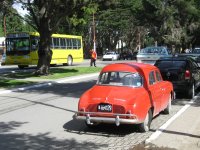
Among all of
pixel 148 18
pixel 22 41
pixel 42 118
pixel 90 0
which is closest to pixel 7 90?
pixel 42 118

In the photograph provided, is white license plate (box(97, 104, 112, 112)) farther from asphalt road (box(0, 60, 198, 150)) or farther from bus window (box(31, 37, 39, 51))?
bus window (box(31, 37, 39, 51))

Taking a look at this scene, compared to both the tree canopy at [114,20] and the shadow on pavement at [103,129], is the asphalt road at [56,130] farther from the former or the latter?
the tree canopy at [114,20]

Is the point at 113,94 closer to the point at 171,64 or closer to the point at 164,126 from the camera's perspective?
the point at 164,126

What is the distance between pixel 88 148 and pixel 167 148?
5.10 feet

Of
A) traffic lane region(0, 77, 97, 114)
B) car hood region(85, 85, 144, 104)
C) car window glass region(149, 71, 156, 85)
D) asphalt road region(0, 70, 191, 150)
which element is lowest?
traffic lane region(0, 77, 97, 114)

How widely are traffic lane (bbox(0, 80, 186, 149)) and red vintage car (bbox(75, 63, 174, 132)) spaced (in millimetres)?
A: 374

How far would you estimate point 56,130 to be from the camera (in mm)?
10711

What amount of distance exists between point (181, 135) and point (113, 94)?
1757 millimetres

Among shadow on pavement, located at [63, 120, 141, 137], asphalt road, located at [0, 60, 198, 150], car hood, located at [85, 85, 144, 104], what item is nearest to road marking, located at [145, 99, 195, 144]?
asphalt road, located at [0, 60, 198, 150]

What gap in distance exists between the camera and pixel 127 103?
9.76 m

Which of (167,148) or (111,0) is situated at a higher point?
(111,0)

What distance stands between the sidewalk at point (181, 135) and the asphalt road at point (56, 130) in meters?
0.36

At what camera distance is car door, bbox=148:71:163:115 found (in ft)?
36.0

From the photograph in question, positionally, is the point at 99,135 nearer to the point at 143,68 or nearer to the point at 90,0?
the point at 143,68
